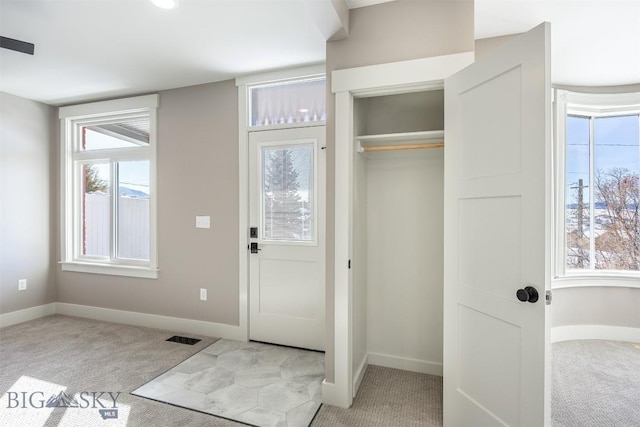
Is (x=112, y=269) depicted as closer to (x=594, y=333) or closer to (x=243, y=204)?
(x=243, y=204)

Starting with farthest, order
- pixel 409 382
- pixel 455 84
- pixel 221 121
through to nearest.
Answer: pixel 221 121
pixel 409 382
pixel 455 84

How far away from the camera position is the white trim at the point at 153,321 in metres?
3.20

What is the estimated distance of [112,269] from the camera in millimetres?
3688

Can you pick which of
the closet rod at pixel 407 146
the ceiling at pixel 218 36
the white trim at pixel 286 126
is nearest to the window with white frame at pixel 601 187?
the ceiling at pixel 218 36

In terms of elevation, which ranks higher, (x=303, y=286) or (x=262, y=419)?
(x=303, y=286)

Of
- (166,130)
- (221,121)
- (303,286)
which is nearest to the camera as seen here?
(303,286)

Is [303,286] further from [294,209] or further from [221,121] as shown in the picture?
[221,121]

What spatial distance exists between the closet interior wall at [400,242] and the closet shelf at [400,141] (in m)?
0.11

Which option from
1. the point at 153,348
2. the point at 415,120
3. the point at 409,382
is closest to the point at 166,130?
the point at 153,348

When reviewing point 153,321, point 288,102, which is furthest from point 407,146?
point 153,321

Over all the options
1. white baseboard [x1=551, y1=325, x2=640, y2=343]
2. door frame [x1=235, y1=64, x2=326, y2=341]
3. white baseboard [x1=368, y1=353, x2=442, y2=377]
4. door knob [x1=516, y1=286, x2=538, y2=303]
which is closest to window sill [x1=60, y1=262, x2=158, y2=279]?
door frame [x1=235, y1=64, x2=326, y2=341]

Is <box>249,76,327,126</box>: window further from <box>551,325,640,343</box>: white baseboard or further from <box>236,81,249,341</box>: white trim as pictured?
<box>551,325,640,343</box>: white baseboard

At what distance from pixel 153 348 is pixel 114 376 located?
0.51m

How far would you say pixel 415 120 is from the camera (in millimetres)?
2439
